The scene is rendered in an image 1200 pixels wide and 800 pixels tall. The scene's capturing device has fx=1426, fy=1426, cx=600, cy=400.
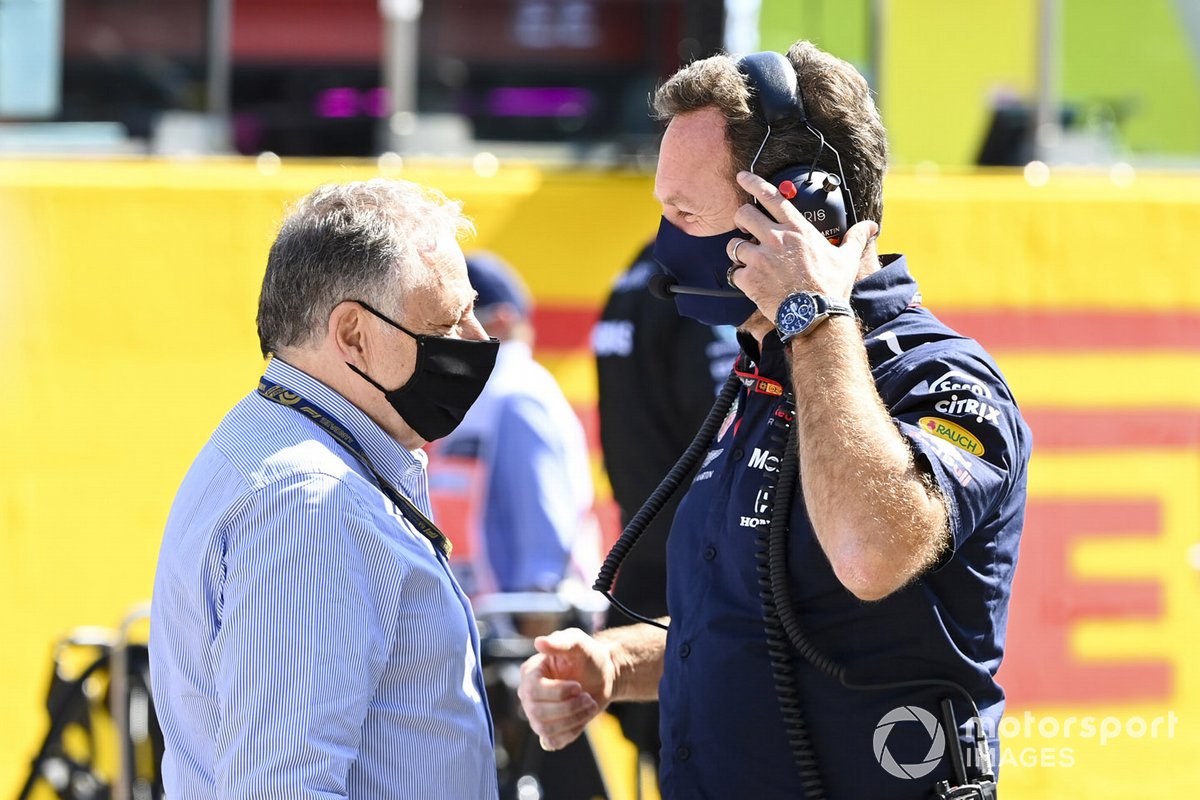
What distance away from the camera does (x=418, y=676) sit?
7.07 ft

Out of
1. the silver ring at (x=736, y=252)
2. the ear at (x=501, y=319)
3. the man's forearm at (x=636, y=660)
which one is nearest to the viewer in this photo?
the silver ring at (x=736, y=252)

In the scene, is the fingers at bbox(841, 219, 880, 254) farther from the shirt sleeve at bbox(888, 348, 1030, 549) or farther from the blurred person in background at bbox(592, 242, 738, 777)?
the blurred person in background at bbox(592, 242, 738, 777)

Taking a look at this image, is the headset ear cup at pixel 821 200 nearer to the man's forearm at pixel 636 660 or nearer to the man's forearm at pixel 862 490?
the man's forearm at pixel 862 490

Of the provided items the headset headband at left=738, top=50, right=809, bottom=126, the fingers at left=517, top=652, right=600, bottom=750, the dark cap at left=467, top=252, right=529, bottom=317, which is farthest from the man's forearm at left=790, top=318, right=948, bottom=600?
the dark cap at left=467, top=252, right=529, bottom=317

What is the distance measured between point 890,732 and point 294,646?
92 cm

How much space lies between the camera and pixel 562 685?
264 centimetres

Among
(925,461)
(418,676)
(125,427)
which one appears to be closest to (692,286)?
(925,461)

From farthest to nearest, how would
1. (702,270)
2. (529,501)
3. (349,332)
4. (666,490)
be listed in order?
(529,501), (666,490), (702,270), (349,332)

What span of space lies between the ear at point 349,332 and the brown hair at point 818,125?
0.70m

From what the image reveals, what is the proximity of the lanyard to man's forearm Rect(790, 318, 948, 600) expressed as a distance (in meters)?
0.63

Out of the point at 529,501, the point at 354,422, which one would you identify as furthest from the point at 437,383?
the point at 529,501

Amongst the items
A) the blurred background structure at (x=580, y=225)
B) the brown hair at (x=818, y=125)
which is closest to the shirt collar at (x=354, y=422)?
the brown hair at (x=818, y=125)

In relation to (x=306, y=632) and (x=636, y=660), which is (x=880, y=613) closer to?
(x=636, y=660)

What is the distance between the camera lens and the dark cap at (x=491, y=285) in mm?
5242
